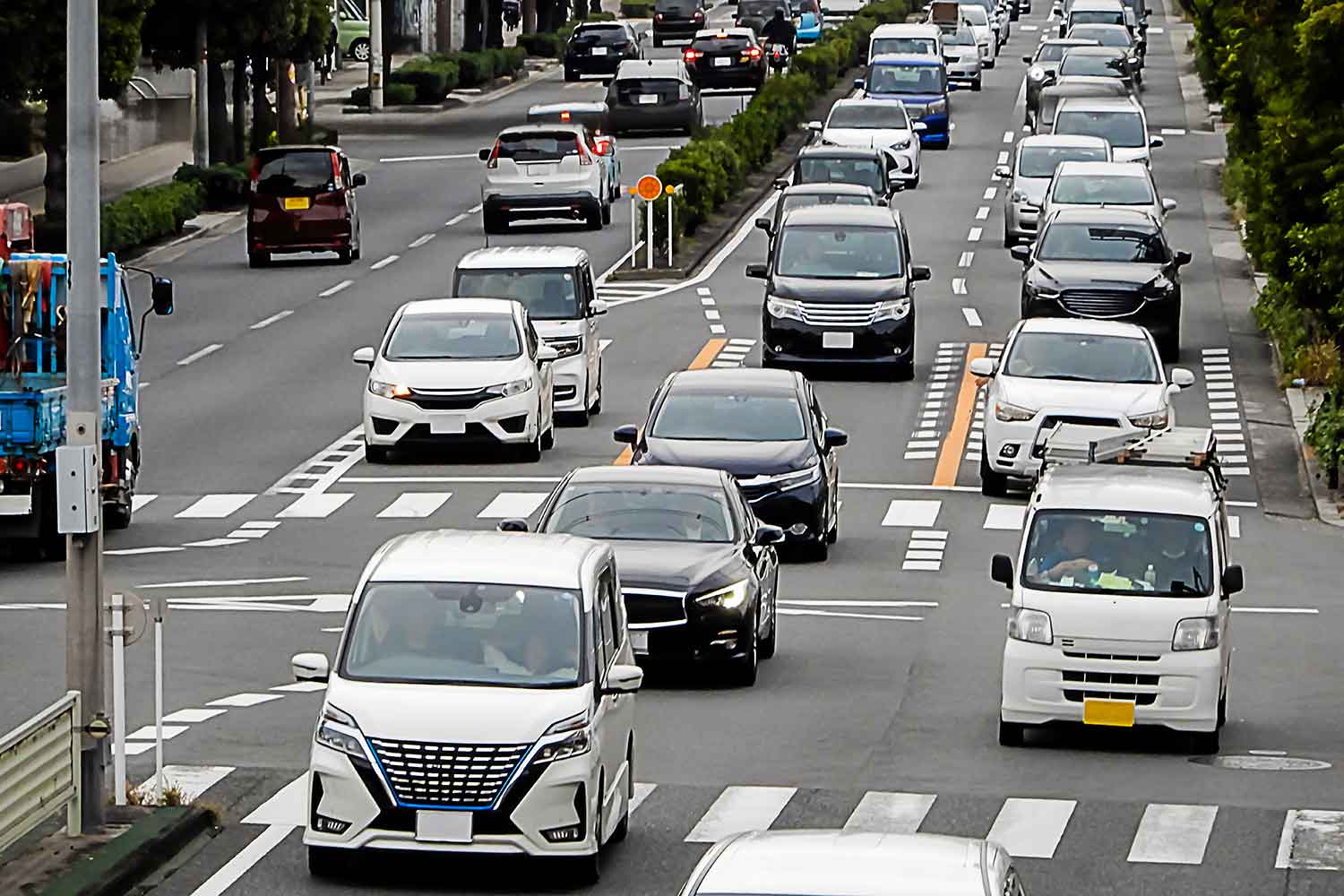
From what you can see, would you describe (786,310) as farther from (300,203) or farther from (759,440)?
(300,203)

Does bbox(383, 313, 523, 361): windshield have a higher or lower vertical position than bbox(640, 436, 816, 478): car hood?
higher

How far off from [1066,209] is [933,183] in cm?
2087

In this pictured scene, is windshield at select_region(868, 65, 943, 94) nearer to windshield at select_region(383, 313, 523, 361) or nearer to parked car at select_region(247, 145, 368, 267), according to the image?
parked car at select_region(247, 145, 368, 267)

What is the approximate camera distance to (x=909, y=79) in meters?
67.1

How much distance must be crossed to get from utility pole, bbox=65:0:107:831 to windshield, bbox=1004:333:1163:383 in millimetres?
17381

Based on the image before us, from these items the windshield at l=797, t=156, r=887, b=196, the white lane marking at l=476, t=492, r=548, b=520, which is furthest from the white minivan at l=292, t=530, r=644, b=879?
the windshield at l=797, t=156, r=887, b=196

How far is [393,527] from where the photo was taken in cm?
2781

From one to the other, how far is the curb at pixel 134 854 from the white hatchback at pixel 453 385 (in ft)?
52.8

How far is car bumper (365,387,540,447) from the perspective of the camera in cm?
3155

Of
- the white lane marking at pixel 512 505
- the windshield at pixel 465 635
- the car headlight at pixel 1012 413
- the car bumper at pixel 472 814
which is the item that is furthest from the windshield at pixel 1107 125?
the car bumper at pixel 472 814

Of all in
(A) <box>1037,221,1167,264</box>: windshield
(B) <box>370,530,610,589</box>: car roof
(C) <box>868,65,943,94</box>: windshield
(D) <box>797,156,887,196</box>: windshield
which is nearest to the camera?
(B) <box>370,530,610,589</box>: car roof

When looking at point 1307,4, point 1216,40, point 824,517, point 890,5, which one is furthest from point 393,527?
point 890,5

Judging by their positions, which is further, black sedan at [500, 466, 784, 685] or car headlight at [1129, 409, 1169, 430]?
car headlight at [1129, 409, 1169, 430]

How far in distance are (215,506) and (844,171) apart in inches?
946
